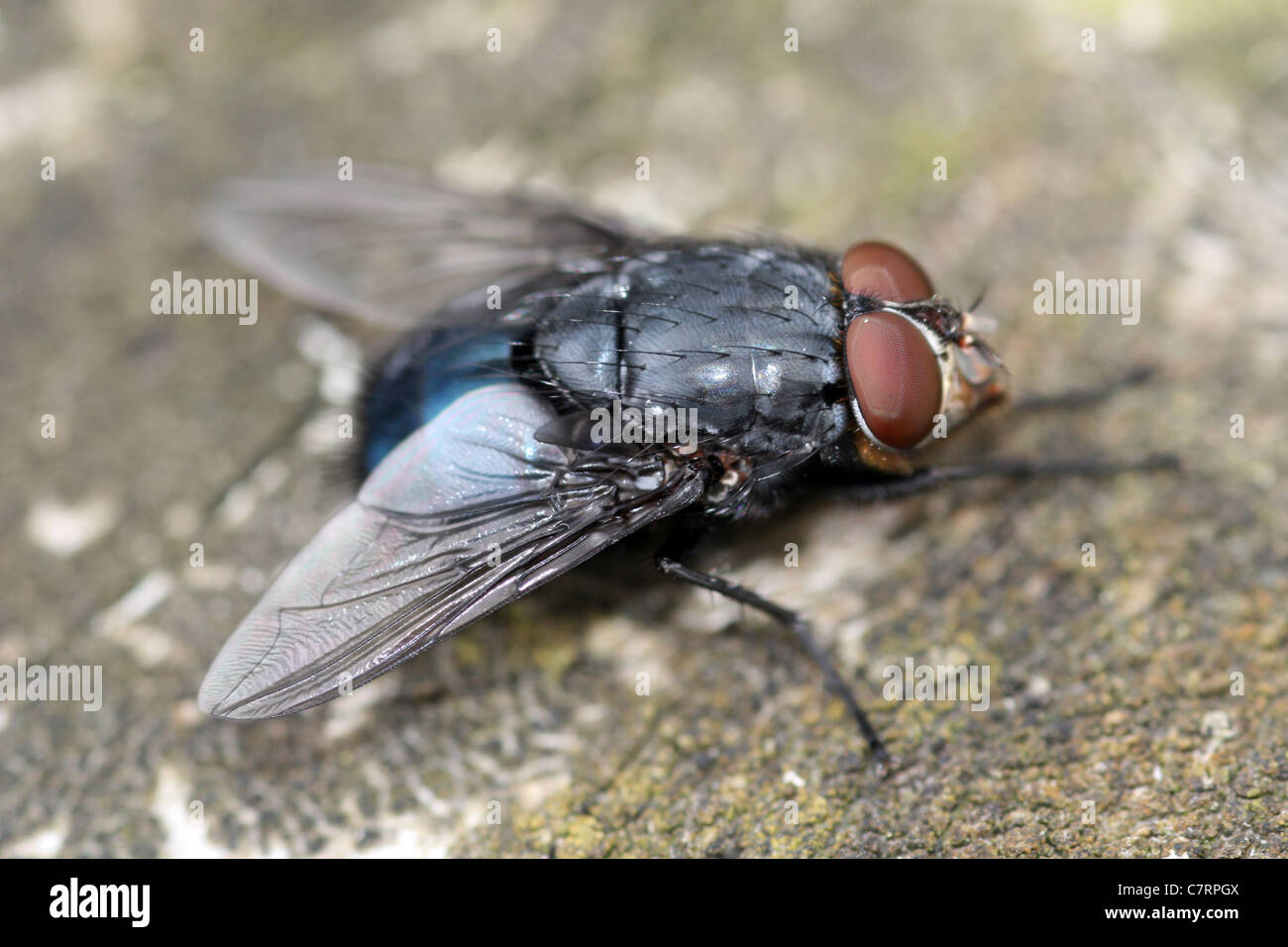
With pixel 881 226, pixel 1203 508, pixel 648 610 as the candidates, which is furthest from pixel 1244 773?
pixel 881 226

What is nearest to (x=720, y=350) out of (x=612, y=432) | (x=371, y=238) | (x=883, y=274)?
(x=612, y=432)

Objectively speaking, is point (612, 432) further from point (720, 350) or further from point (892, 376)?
point (892, 376)

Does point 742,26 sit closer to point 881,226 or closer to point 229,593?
point 881,226

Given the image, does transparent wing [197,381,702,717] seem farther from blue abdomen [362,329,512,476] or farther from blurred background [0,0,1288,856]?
blurred background [0,0,1288,856]

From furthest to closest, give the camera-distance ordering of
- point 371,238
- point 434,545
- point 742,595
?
1. point 371,238
2. point 742,595
3. point 434,545

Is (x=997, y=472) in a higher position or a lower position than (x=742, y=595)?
higher

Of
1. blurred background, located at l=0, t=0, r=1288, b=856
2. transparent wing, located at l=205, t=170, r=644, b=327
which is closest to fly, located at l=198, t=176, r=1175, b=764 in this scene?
blurred background, located at l=0, t=0, r=1288, b=856
